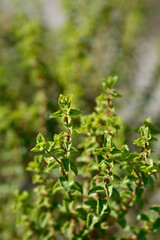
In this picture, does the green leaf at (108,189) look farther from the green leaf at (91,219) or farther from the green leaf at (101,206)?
the green leaf at (91,219)

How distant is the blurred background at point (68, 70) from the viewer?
1.98 meters

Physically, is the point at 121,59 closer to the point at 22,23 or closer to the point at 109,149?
the point at 22,23

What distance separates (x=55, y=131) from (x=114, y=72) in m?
0.61

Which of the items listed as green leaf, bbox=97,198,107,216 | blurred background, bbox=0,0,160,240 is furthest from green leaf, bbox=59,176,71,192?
blurred background, bbox=0,0,160,240

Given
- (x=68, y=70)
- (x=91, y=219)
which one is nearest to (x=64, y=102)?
(x=91, y=219)

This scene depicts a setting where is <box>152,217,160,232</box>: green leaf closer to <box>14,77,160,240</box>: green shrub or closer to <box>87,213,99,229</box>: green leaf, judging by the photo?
<box>14,77,160,240</box>: green shrub

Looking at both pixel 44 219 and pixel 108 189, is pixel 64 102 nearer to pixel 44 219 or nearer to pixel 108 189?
pixel 108 189

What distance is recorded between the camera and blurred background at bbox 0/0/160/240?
198cm

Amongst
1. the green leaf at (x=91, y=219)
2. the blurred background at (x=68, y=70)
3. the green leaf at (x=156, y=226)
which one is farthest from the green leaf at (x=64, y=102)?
the blurred background at (x=68, y=70)

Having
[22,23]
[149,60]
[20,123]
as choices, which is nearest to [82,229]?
[20,123]

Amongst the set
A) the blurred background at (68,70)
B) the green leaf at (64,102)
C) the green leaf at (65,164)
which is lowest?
the green leaf at (65,164)

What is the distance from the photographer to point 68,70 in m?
2.14

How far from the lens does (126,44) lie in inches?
90.7

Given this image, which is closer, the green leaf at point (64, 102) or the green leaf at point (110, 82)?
the green leaf at point (64, 102)
